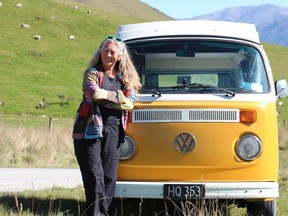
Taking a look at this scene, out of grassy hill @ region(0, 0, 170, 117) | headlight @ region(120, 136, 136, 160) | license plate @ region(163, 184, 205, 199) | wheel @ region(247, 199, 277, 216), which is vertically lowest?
wheel @ region(247, 199, 277, 216)

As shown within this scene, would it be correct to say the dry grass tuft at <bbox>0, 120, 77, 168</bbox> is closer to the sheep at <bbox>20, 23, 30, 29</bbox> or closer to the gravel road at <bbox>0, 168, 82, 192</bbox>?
the gravel road at <bbox>0, 168, 82, 192</bbox>

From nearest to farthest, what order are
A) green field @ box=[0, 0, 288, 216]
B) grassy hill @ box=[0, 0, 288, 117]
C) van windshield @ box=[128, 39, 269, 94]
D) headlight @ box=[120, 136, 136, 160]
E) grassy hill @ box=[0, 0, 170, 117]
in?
headlight @ box=[120, 136, 136, 160]
van windshield @ box=[128, 39, 269, 94]
green field @ box=[0, 0, 288, 216]
grassy hill @ box=[0, 0, 288, 117]
grassy hill @ box=[0, 0, 170, 117]

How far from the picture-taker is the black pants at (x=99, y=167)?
6.75m

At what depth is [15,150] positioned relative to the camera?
55.7ft

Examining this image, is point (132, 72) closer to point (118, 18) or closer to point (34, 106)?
point (34, 106)

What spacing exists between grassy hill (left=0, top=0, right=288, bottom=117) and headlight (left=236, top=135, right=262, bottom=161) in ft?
120

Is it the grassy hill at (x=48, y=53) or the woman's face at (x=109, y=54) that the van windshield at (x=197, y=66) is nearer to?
the woman's face at (x=109, y=54)

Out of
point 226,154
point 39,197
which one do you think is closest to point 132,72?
point 226,154

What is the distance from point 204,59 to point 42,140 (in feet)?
36.7

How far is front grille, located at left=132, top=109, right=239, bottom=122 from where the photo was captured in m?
6.91

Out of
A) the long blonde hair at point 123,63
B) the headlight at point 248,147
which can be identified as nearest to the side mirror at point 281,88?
the headlight at point 248,147

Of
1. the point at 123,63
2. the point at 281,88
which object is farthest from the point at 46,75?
the point at 123,63

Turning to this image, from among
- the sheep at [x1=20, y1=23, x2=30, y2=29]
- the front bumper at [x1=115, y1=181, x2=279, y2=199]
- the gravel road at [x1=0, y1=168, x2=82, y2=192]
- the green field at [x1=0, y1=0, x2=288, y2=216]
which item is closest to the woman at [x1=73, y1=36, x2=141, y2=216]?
the front bumper at [x1=115, y1=181, x2=279, y2=199]

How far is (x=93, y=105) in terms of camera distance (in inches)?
268
